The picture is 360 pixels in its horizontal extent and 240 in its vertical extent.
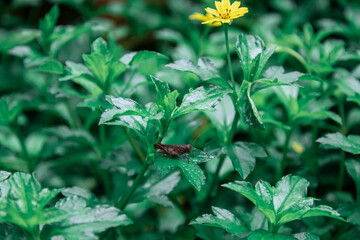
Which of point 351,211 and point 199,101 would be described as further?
point 351,211

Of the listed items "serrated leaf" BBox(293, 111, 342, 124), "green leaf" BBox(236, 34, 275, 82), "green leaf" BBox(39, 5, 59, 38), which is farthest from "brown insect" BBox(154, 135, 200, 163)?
"green leaf" BBox(39, 5, 59, 38)

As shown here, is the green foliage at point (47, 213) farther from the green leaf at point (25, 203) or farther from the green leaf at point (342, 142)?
the green leaf at point (342, 142)

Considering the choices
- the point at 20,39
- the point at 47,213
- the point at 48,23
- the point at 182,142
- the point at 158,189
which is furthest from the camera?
the point at 20,39

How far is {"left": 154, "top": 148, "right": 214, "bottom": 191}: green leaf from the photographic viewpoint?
4.25ft

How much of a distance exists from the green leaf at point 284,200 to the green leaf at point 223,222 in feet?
0.35

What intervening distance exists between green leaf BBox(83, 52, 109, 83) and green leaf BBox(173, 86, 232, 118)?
415mm

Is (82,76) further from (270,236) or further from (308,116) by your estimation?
(308,116)

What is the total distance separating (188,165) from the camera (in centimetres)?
134

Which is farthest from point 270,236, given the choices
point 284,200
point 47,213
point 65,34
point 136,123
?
point 65,34

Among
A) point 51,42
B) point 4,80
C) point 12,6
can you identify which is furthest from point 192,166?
point 12,6

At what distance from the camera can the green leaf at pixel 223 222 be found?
51.5 inches

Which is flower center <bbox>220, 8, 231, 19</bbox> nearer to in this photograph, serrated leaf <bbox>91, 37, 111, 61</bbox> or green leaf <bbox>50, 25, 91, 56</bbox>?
serrated leaf <bbox>91, 37, 111, 61</bbox>

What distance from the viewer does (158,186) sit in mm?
1691

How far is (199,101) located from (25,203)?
0.66 m
